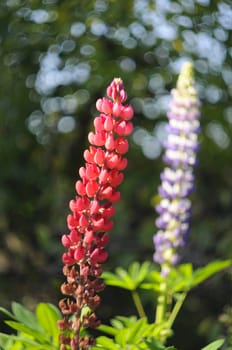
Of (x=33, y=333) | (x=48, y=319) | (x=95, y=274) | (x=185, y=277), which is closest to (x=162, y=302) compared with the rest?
(x=185, y=277)

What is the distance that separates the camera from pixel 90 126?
582cm

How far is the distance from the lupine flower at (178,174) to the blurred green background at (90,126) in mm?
1244

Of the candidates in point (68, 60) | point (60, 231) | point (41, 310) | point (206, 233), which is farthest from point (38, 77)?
point (41, 310)

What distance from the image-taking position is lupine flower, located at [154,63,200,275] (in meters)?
2.86

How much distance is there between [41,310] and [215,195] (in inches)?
152

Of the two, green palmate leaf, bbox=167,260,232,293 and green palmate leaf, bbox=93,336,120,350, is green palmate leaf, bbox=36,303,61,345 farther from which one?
green palmate leaf, bbox=167,260,232,293

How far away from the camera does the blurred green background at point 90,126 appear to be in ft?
14.2

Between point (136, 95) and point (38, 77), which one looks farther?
point (136, 95)

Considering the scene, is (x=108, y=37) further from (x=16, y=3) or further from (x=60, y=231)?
(x=60, y=231)

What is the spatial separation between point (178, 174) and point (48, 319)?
106 centimetres

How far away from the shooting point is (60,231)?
5.41 metres

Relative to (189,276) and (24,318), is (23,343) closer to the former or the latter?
(24,318)

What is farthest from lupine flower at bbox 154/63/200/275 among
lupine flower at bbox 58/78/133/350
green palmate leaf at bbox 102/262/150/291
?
lupine flower at bbox 58/78/133/350

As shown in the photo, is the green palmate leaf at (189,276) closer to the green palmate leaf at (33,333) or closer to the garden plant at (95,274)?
the garden plant at (95,274)
